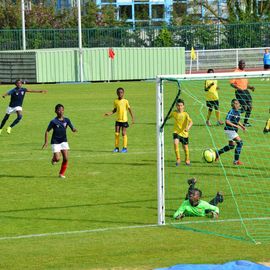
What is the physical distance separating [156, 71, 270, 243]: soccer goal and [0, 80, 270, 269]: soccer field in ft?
0.34

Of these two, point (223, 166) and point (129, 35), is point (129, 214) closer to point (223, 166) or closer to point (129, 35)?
point (223, 166)

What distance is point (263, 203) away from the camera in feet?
57.8

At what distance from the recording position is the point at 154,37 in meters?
62.8

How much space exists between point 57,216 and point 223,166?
607 centimetres

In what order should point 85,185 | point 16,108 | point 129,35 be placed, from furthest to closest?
point 129,35
point 16,108
point 85,185

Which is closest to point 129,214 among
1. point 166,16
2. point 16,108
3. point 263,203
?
point 263,203

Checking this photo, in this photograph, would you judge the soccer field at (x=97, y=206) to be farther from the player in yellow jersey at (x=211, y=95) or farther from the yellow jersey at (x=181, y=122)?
the yellow jersey at (x=181, y=122)

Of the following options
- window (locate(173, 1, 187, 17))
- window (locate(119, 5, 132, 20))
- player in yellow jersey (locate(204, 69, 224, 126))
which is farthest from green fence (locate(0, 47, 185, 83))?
window (locate(119, 5, 132, 20))

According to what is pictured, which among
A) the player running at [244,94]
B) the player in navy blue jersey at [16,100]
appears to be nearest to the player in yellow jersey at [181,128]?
the player running at [244,94]

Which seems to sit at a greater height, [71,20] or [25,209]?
[71,20]

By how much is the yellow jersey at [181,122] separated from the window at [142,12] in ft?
210

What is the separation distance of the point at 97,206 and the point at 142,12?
231ft

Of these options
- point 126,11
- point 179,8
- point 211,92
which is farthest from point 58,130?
point 126,11

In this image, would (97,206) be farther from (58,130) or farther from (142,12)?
(142,12)
